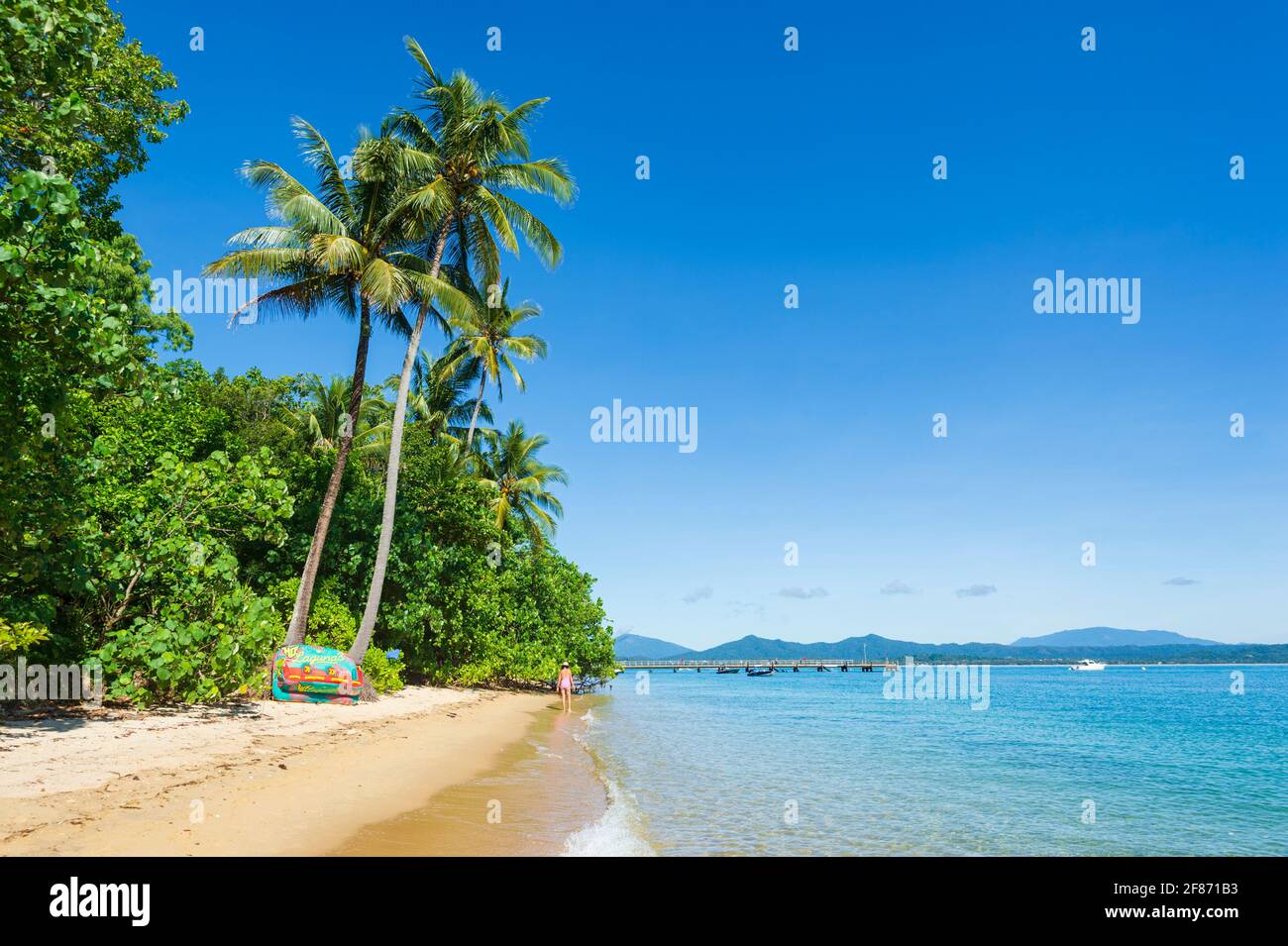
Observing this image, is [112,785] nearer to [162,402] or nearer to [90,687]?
[90,687]

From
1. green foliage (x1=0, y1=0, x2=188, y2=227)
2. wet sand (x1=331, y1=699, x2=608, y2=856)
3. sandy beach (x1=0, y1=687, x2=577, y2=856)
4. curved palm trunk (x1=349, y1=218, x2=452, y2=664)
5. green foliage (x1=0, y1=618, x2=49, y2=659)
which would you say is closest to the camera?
sandy beach (x1=0, y1=687, x2=577, y2=856)

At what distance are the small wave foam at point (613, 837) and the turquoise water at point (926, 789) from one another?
0.14 ft

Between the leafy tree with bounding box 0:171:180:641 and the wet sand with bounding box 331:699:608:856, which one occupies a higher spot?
the leafy tree with bounding box 0:171:180:641

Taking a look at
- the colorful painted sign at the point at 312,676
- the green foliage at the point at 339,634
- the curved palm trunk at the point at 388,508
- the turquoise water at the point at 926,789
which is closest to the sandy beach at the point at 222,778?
the colorful painted sign at the point at 312,676

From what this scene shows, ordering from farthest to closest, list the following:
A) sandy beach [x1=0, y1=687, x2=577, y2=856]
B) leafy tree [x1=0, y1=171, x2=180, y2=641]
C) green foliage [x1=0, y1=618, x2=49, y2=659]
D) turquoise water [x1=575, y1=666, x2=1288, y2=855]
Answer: turquoise water [x1=575, y1=666, x2=1288, y2=855]
green foliage [x1=0, y1=618, x2=49, y2=659]
leafy tree [x1=0, y1=171, x2=180, y2=641]
sandy beach [x1=0, y1=687, x2=577, y2=856]

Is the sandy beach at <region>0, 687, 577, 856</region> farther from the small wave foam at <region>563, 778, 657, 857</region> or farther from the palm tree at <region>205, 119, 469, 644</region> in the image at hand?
the palm tree at <region>205, 119, 469, 644</region>

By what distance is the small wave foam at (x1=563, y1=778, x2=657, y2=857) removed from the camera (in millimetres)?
7645

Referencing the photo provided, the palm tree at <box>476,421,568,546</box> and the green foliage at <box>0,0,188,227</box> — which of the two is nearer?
the green foliage at <box>0,0,188,227</box>

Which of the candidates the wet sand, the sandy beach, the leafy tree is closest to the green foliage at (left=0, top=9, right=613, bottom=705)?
the leafy tree

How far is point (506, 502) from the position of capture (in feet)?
119

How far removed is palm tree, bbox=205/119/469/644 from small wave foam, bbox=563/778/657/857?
11373mm

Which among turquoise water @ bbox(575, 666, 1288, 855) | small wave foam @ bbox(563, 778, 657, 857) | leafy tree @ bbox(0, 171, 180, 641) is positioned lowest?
turquoise water @ bbox(575, 666, 1288, 855)

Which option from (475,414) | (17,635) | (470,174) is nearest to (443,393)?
(475,414)
